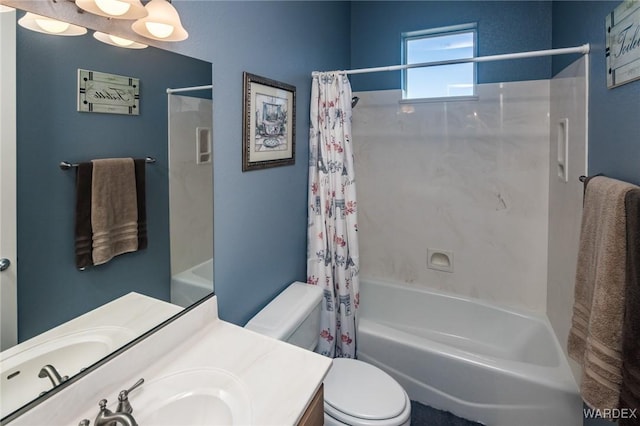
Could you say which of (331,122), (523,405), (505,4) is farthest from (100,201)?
(505,4)

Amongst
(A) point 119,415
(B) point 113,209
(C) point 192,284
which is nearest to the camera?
(A) point 119,415

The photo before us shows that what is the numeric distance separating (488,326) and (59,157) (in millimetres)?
2672

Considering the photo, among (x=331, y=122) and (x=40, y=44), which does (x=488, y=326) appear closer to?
(x=331, y=122)

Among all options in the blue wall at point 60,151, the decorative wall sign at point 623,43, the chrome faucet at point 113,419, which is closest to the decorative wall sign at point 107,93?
the blue wall at point 60,151

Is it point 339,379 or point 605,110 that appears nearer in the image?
point 605,110

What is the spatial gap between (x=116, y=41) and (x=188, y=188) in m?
0.52

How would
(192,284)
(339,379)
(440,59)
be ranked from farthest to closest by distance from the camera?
(440,59)
(339,379)
(192,284)

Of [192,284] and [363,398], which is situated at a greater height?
[192,284]

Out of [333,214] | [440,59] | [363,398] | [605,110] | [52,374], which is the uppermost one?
[440,59]

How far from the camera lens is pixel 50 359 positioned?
856 millimetres

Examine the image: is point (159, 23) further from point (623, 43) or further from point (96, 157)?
point (623, 43)

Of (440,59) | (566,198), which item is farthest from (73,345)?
(440,59)

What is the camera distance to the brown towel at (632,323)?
0.94 m

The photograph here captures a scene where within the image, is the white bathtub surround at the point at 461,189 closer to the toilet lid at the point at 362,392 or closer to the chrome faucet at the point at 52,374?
the toilet lid at the point at 362,392
